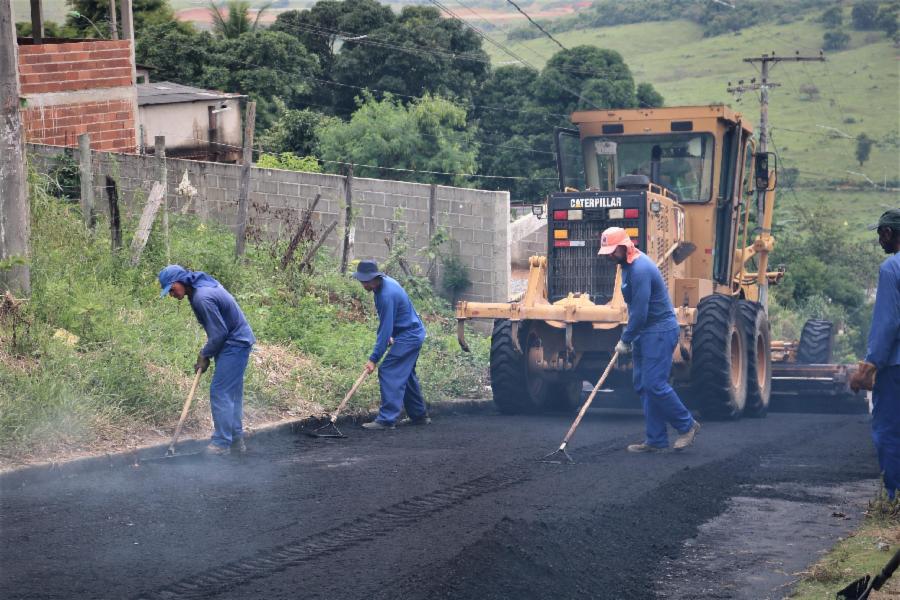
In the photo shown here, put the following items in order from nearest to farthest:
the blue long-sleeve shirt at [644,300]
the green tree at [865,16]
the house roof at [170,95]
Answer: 1. the blue long-sleeve shirt at [644,300]
2. the house roof at [170,95]
3. the green tree at [865,16]

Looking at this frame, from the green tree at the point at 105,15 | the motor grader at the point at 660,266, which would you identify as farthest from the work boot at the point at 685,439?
the green tree at the point at 105,15

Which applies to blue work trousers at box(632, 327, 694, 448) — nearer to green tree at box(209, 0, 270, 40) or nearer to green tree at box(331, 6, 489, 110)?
green tree at box(331, 6, 489, 110)

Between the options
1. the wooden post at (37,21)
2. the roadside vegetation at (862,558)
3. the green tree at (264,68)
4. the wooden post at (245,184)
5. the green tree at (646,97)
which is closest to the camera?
the roadside vegetation at (862,558)

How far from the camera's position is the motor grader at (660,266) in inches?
501

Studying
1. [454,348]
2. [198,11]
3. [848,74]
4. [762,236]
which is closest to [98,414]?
[454,348]

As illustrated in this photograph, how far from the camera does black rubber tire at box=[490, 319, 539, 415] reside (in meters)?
13.1

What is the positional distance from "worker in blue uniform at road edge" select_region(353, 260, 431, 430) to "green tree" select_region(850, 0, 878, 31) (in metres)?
95.8

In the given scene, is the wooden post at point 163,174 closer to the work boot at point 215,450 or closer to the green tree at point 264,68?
the work boot at point 215,450

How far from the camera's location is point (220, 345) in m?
9.98

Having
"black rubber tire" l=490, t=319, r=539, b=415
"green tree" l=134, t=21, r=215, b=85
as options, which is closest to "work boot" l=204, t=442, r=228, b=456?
"black rubber tire" l=490, t=319, r=539, b=415

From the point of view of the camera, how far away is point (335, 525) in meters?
7.62

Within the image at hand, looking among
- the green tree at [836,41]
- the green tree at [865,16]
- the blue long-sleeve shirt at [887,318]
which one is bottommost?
the blue long-sleeve shirt at [887,318]

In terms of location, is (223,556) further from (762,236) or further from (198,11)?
(198,11)

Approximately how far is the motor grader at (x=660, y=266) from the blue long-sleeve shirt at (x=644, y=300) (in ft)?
4.12
